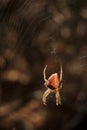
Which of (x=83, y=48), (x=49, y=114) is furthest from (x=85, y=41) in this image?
(x=49, y=114)

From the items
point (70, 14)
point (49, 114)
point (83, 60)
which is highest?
point (70, 14)

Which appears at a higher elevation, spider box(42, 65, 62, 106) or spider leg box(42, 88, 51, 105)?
spider box(42, 65, 62, 106)

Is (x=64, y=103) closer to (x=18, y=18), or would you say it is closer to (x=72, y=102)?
(x=72, y=102)

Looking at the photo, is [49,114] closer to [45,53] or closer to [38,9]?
[45,53]

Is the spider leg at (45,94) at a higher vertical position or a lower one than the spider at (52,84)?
lower

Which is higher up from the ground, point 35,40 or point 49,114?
point 35,40

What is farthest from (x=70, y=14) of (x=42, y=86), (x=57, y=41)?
(x=42, y=86)

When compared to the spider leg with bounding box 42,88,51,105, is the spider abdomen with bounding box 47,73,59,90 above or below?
above
